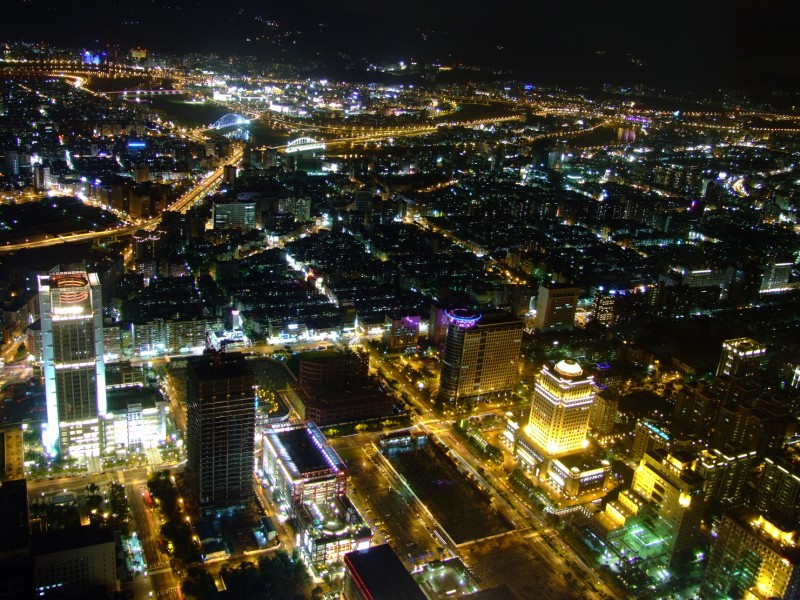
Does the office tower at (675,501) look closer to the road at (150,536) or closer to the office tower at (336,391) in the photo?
the office tower at (336,391)

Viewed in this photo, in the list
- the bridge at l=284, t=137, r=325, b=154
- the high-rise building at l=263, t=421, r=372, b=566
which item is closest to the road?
the high-rise building at l=263, t=421, r=372, b=566

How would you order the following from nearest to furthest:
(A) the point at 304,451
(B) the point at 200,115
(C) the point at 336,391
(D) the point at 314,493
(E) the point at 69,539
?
(E) the point at 69,539 < (D) the point at 314,493 < (A) the point at 304,451 < (C) the point at 336,391 < (B) the point at 200,115

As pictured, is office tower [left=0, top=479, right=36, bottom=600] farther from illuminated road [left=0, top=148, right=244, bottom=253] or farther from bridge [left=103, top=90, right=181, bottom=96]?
A: bridge [left=103, top=90, right=181, bottom=96]

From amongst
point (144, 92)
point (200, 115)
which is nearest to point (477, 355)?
point (200, 115)

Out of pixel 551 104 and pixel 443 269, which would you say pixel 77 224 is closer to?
pixel 443 269

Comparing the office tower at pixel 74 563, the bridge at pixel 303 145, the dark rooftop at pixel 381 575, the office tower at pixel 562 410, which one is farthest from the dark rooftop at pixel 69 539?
the bridge at pixel 303 145

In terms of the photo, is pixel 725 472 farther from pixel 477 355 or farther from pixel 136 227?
pixel 136 227

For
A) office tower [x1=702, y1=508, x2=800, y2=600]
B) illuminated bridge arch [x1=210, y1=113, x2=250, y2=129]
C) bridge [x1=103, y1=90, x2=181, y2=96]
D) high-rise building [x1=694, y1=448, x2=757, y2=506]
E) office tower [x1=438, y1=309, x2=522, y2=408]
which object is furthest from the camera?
bridge [x1=103, y1=90, x2=181, y2=96]
